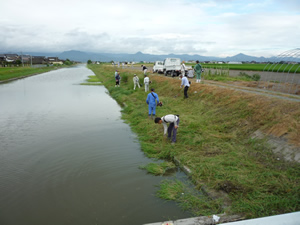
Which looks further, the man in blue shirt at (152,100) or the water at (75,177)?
the man in blue shirt at (152,100)

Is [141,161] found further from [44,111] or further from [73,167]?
[44,111]

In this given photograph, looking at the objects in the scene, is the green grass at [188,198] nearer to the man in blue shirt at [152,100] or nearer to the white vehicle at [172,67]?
the man in blue shirt at [152,100]

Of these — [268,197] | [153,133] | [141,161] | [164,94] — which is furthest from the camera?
[164,94]

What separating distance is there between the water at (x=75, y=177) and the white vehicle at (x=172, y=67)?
48.1 ft

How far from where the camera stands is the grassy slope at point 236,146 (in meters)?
5.14

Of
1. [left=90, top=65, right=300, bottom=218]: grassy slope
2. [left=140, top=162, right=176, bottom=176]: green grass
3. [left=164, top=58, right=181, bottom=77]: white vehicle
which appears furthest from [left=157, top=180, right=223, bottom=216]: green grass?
[left=164, top=58, right=181, bottom=77]: white vehicle

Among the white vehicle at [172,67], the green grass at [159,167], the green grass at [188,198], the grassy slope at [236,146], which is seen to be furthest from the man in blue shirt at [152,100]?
the white vehicle at [172,67]

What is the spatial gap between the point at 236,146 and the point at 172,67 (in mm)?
19326

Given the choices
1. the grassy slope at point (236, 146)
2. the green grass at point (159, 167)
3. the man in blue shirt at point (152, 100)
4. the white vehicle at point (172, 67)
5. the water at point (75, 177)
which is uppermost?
the white vehicle at point (172, 67)

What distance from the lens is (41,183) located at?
6547 mm

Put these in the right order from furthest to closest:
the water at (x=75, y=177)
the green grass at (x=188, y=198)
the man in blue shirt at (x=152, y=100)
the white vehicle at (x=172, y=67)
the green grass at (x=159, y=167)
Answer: the white vehicle at (x=172, y=67), the man in blue shirt at (x=152, y=100), the green grass at (x=159, y=167), the water at (x=75, y=177), the green grass at (x=188, y=198)

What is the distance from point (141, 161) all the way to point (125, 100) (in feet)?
37.5

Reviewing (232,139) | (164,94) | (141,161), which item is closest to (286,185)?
(232,139)

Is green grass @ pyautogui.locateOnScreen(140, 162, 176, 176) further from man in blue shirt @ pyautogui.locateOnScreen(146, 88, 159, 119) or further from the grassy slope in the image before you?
man in blue shirt @ pyautogui.locateOnScreen(146, 88, 159, 119)
